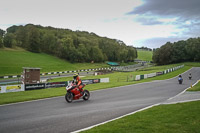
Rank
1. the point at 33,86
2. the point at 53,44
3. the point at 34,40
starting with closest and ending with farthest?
the point at 33,86, the point at 34,40, the point at 53,44

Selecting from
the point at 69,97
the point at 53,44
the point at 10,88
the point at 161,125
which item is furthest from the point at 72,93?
the point at 53,44

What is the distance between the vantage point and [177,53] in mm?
104812

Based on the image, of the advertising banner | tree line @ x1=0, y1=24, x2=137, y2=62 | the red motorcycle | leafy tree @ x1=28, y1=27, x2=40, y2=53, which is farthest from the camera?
tree line @ x1=0, y1=24, x2=137, y2=62

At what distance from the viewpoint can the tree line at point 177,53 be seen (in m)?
102

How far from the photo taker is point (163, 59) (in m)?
102

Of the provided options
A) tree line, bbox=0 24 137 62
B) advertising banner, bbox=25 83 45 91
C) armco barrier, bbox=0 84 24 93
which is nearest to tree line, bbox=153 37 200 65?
tree line, bbox=0 24 137 62

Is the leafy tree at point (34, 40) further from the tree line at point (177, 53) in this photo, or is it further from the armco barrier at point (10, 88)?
the armco barrier at point (10, 88)

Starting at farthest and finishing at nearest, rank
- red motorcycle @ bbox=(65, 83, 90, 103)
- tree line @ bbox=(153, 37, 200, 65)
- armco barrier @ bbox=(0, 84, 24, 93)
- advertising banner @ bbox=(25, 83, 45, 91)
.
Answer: tree line @ bbox=(153, 37, 200, 65) → advertising banner @ bbox=(25, 83, 45, 91) → armco barrier @ bbox=(0, 84, 24, 93) → red motorcycle @ bbox=(65, 83, 90, 103)

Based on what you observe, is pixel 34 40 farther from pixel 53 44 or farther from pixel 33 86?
pixel 33 86

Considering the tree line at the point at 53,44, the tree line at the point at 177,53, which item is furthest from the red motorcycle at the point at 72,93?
the tree line at the point at 177,53

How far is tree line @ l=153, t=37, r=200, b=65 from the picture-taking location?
334ft

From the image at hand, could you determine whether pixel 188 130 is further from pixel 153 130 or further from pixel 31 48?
pixel 31 48

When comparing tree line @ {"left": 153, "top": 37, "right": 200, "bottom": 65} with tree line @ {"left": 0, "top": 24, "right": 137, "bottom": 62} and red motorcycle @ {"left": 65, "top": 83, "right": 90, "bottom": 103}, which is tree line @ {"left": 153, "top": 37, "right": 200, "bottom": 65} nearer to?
tree line @ {"left": 0, "top": 24, "right": 137, "bottom": 62}

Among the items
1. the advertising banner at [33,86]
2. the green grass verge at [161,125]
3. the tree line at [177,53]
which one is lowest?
the advertising banner at [33,86]
